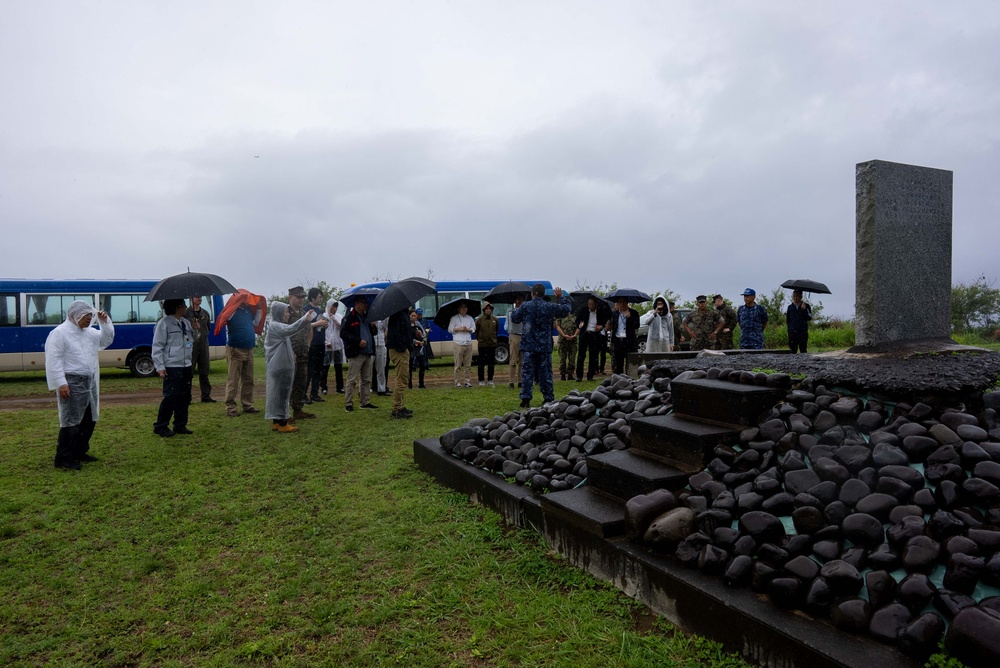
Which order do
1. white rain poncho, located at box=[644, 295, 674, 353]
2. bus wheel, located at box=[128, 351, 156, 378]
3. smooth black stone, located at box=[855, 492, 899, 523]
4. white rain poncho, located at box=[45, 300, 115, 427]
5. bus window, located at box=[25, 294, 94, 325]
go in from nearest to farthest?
smooth black stone, located at box=[855, 492, 899, 523]
white rain poncho, located at box=[45, 300, 115, 427]
white rain poncho, located at box=[644, 295, 674, 353]
bus window, located at box=[25, 294, 94, 325]
bus wheel, located at box=[128, 351, 156, 378]

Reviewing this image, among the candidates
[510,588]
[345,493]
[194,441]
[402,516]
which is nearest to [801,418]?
[510,588]

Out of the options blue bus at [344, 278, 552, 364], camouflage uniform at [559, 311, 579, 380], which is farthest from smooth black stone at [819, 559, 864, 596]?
blue bus at [344, 278, 552, 364]

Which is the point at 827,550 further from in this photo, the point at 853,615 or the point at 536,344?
the point at 536,344

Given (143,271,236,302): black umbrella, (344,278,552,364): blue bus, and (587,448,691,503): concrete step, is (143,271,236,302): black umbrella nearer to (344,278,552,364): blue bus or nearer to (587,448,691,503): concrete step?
(587,448,691,503): concrete step

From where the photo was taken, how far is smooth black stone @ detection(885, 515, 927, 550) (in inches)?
108

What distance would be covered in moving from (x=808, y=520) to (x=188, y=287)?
7607 millimetres

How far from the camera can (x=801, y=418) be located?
377cm

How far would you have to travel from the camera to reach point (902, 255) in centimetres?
543

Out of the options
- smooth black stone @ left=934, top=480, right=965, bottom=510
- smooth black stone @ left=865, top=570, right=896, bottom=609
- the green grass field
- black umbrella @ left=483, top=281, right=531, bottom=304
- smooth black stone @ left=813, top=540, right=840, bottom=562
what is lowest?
the green grass field

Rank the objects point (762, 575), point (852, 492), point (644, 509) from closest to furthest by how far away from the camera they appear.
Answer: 1. point (762, 575)
2. point (852, 492)
3. point (644, 509)

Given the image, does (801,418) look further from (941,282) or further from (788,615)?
(941,282)

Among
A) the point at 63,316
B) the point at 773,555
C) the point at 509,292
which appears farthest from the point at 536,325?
the point at 63,316

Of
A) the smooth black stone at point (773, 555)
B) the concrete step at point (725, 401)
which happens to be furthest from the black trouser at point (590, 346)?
the smooth black stone at point (773, 555)

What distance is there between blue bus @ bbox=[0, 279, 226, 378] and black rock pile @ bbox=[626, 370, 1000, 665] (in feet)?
49.1
